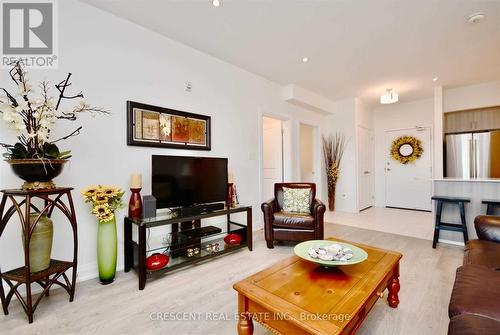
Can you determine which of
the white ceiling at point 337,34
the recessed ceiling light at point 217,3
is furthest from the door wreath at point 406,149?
the recessed ceiling light at point 217,3

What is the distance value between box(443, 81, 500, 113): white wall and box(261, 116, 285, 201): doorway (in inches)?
139

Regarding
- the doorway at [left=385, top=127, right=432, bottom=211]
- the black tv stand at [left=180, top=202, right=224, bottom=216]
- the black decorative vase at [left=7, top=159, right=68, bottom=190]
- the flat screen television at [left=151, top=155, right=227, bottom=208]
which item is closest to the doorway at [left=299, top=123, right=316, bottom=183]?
the doorway at [left=385, top=127, right=432, bottom=211]

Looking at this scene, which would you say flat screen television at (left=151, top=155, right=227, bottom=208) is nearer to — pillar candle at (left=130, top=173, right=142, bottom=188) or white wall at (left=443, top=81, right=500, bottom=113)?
pillar candle at (left=130, top=173, right=142, bottom=188)

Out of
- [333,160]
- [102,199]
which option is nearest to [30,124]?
[102,199]

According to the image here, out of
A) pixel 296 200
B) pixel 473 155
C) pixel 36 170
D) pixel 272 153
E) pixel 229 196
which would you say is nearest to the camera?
pixel 36 170

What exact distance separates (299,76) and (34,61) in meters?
3.44

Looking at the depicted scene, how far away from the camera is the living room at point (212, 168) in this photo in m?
1.56

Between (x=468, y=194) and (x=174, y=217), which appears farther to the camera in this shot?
(x=468, y=194)

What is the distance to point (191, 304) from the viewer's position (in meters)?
1.81

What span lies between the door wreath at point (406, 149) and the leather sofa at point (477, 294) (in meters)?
4.30

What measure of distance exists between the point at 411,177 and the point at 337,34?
444cm

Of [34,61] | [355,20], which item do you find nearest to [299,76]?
[355,20]

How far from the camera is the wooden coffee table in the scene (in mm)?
1045

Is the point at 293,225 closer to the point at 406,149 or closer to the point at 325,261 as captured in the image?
the point at 325,261
